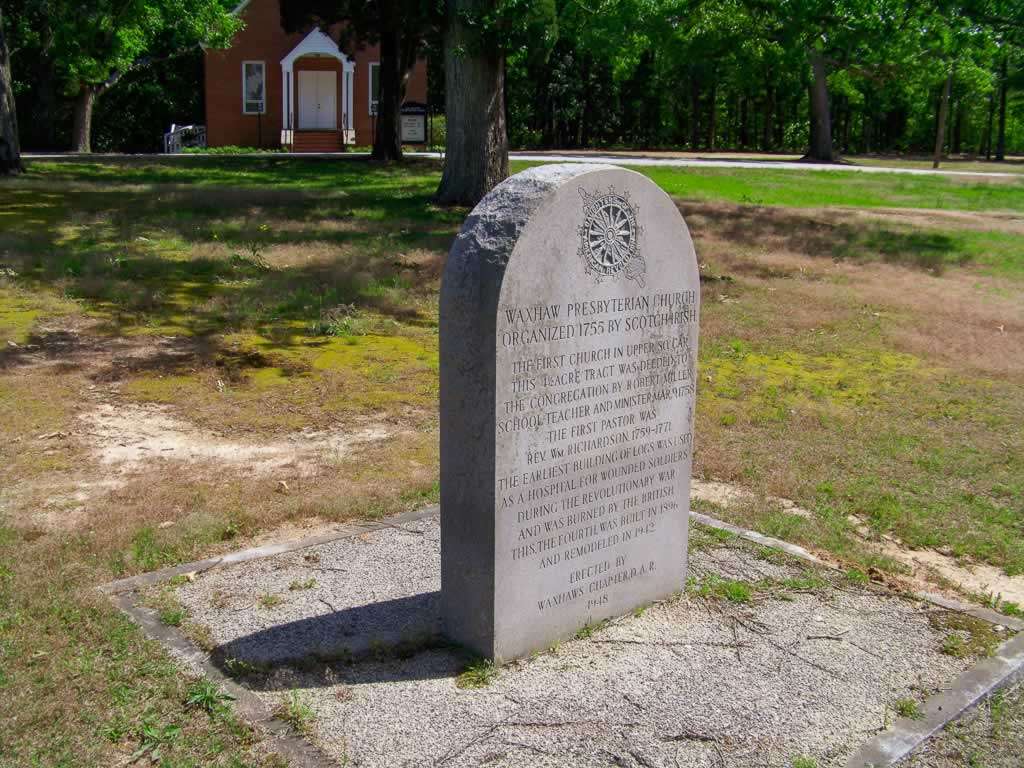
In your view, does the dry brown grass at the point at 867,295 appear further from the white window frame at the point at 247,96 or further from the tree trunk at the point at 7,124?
the white window frame at the point at 247,96

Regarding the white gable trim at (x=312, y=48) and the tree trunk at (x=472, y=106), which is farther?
the white gable trim at (x=312, y=48)

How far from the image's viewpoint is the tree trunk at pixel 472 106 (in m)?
16.0

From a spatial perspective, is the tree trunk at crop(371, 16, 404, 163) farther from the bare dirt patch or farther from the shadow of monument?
the shadow of monument

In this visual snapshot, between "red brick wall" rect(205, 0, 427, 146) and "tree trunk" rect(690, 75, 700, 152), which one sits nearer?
"red brick wall" rect(205, 0, 427, 146)

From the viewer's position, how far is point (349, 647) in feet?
15.2

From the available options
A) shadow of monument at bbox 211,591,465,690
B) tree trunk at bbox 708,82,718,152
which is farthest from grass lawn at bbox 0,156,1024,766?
tree trunk at bbox 708,82,718,152

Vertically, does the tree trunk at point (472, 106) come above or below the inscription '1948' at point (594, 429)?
above

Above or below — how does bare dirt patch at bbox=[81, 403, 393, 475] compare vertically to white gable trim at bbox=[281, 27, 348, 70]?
below

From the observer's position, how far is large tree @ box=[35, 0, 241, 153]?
25.7 metres

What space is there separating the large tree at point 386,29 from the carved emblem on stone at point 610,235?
46.8ft

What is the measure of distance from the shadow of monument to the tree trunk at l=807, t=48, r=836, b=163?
106 ft

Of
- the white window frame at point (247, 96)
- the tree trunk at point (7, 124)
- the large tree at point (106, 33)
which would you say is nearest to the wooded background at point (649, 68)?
the large tree at point (106, 33)

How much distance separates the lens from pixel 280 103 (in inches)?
1591

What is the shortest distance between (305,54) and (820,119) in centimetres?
1831
